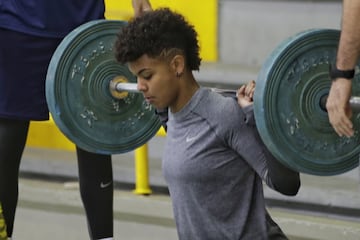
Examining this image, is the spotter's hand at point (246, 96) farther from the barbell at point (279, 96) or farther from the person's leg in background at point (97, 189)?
the person's leg in background at point (97, 189)

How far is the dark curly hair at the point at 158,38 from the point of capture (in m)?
2.57

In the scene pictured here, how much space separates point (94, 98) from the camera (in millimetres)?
3182

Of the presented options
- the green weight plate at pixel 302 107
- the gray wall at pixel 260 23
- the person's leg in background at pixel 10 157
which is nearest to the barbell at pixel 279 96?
the green weight plate at pixel 302 107

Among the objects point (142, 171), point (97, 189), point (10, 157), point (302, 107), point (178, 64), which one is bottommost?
point (142, 171)

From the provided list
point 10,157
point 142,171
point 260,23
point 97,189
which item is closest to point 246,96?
point 97,189

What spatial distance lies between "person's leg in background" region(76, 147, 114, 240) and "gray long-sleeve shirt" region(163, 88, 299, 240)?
2.60 feet

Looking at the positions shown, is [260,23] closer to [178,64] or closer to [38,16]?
[38,16]

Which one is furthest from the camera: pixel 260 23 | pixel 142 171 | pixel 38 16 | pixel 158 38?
pixel 260 23

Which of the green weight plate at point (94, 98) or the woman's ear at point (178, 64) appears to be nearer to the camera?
the woman's ear at point (178, 64)

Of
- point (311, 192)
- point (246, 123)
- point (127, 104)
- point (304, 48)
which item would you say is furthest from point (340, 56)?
point (311, 192)

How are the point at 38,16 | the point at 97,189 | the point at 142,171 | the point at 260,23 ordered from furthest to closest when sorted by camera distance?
the point at 260,23 → the point at 142,171 → the point at 97,189 → the point at 38,16

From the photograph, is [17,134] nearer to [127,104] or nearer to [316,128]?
[127,104]

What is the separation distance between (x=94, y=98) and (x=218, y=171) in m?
0.79

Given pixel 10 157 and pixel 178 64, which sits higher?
pixel 178 64
